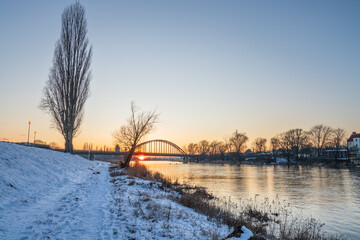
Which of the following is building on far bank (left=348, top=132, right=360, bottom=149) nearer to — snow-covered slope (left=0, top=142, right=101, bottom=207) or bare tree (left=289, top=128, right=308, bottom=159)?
bare tree (left=289, top=128, right=308, bottom=159)

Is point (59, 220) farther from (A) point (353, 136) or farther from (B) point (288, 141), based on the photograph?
(A) point (353, 136)

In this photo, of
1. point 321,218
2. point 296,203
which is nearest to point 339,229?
point 321,218

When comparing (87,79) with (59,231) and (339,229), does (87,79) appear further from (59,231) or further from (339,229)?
(339,229)

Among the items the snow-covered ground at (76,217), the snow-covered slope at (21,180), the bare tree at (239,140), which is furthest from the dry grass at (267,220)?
the bare tree at (239,140)

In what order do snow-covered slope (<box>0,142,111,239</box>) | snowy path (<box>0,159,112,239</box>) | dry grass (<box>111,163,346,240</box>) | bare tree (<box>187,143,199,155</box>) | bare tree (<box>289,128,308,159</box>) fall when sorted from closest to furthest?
1. snowy path (<box>0,159,112,239</box>)
2. snow-covered slope (<box>0,142,111,239</box>)
3. dry grass (<box>111,163,346,240</box>)
4. bare tree (<box>289,128,308,159</box>)
5. bare tree (<box>187,143,199,155</box>)

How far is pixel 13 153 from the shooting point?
37.0 feet

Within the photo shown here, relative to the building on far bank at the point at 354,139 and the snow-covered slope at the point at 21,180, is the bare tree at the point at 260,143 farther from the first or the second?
the snow-covered slope at the point at 21,180

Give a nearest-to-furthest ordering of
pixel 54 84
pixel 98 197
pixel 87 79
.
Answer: pixel 98 197 → pixel 54 84 → pixel 87 79

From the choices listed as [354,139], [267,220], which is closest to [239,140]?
[354,139]

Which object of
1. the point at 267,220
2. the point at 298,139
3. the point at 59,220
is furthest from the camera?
the point at 298,139

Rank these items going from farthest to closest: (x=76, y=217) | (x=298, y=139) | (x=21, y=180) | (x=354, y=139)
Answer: (x=354, y=139)
(x=298, y=139)
(x=21, y=180)
(x=76, y=217)

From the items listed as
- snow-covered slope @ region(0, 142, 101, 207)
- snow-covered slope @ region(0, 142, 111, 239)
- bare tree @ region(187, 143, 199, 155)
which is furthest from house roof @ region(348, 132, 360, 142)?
snow-covered slope @ region(0, 142, 101, 207)

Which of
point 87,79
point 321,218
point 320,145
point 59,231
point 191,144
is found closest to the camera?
point 59,231

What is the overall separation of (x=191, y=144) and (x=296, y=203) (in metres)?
167
